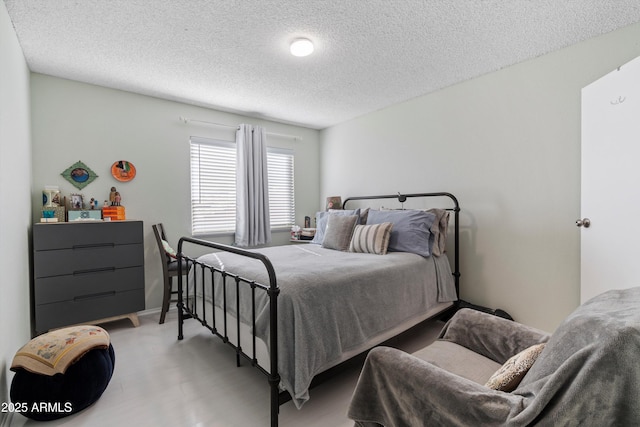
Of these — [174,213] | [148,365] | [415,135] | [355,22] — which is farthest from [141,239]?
[415,135]

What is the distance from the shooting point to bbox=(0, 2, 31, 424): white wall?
5.45 ft

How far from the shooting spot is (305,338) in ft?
5.09

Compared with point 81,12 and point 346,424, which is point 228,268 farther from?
point 81,12

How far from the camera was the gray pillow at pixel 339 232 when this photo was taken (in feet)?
9.91

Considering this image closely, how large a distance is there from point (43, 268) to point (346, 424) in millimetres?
2614

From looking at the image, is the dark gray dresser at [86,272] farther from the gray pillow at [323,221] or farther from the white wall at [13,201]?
the gray pillow at [323,221]

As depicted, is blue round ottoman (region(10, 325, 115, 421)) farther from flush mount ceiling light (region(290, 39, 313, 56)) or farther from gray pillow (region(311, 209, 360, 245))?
flush mount ceiling light (region(290, 39, 313, 56))

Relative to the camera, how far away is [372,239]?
2744 mm

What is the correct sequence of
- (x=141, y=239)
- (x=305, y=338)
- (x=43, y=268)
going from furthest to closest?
(x=141, y=239) → (x=43, y=268) → (x=305, y=338)

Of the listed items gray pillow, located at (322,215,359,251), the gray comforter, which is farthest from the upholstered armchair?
gray pillow, located at (322,215,359,251)

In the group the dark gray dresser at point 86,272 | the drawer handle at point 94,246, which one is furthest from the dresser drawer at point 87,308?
the drawer handle at point 94,246

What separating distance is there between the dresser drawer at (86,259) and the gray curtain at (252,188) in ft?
4.10

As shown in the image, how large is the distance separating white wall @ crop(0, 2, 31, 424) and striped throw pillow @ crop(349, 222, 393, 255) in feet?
7.95

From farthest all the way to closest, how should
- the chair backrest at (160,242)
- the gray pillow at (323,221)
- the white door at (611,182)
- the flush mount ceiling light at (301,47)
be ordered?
1. the gray pillow at (323,221)
2. the chair backrest at (160,242)
3. the flush mount ceiling light at (301,47)
4. the white door at (611,182)
